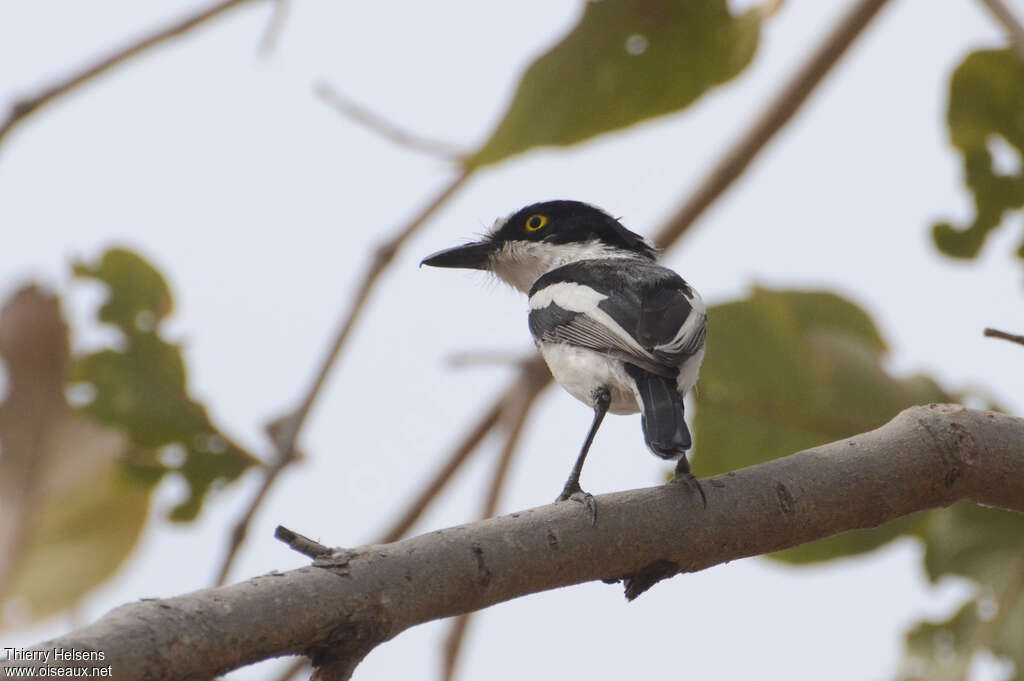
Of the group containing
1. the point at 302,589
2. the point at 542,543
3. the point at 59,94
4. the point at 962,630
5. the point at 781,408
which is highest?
the point at 59,94

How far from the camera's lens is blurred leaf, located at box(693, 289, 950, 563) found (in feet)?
14.5

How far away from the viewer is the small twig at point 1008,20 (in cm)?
417

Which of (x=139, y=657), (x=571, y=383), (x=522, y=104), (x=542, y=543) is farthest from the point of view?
(x=522, y=104)

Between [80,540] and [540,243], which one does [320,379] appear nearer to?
[540,243]

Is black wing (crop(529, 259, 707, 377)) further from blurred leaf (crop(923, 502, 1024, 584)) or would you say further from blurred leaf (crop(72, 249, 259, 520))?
blurred leaf (crop(72, 249, 259, 520))

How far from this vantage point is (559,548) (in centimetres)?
241

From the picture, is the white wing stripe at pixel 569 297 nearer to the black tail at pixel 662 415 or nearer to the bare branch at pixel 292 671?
the black tail at pixel 662 415

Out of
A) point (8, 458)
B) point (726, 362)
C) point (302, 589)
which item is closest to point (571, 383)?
point (726, 362)

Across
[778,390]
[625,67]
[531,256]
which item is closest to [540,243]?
[531,256]

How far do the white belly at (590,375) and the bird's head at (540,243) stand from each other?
112cm

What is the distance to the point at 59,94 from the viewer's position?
4066 mm

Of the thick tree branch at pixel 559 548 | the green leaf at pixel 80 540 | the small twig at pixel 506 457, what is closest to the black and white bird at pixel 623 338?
the thick tree branch at pixel 559 548

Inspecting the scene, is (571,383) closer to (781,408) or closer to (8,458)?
(781,408)

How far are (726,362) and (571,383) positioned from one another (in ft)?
3.23
